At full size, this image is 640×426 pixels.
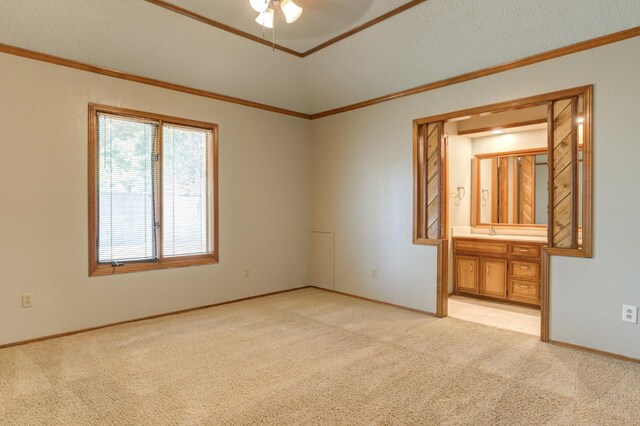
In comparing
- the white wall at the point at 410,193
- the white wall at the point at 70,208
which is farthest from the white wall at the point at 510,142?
the white wall at the point at 70,208

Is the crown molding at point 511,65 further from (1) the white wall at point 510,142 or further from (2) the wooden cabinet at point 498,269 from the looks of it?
(2) the wooden cabinet at point 498,269

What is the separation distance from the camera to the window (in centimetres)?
383

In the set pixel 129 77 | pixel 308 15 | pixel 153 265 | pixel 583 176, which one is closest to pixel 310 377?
pixel 153 265

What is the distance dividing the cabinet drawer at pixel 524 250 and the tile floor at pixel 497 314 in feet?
2.13

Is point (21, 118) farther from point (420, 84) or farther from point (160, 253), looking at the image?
point (420, 84)

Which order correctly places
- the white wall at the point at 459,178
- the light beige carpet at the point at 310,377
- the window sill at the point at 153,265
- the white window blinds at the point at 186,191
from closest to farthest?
the light beige carpet at the point at 310,377
the window sill at the point at 153,265
the white window blinds at the point at 186,191
the white wall at the point at 459,178

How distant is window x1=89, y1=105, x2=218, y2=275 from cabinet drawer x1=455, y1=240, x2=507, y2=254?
326 centimetres

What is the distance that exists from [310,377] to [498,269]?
329 cm

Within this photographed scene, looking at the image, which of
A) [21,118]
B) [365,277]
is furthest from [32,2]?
[365,277]

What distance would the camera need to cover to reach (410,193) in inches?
177

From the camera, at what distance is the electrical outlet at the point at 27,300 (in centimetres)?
336

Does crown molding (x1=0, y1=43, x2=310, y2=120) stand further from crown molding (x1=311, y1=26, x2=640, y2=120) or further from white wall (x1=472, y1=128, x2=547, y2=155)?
white wall (x1=472, y1=128, x2=547, y2=155)

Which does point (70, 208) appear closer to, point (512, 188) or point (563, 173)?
point (563, 173)

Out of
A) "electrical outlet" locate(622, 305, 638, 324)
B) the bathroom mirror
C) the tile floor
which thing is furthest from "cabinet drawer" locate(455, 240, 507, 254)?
"electrical outlet" locate(622, 305, 638, 324)
